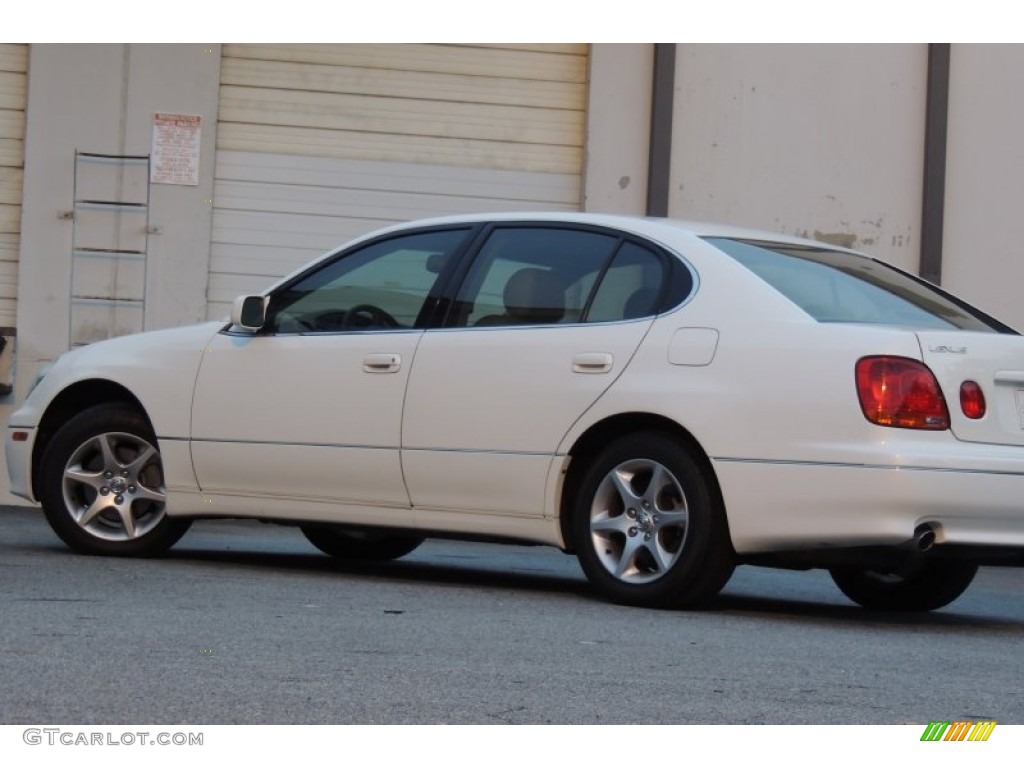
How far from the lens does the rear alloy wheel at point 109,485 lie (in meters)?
8.20

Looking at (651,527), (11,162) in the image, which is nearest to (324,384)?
(651,527)

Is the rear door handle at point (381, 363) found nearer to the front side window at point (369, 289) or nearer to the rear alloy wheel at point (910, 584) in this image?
the front side window at point (369, 289)

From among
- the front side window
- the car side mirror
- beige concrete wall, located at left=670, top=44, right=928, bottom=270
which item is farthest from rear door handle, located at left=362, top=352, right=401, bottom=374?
beige concrete wall, located at left=670, top=44, right=928, bottom=270

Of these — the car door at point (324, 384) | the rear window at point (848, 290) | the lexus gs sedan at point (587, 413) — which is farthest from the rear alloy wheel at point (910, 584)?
the car door at point (324, 384)

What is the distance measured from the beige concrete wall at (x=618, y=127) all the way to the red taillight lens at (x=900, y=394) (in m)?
8.46

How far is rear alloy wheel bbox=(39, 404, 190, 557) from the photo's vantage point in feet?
26.9

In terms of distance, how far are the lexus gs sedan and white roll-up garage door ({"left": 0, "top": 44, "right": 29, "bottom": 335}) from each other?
6217 millimetres

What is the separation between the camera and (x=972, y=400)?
6.49m

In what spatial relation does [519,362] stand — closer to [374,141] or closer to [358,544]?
[358,544]

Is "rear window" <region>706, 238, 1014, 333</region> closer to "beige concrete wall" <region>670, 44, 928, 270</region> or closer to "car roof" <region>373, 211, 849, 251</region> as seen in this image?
"car roof" <region>373, 211, 849, 251</region>

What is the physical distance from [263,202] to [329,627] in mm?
9240

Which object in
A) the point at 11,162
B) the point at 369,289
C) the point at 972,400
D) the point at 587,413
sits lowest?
the point at 587,413

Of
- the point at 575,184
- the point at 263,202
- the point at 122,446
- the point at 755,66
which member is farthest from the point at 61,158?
the point at 122,446

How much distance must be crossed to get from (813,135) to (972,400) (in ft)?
28.5
